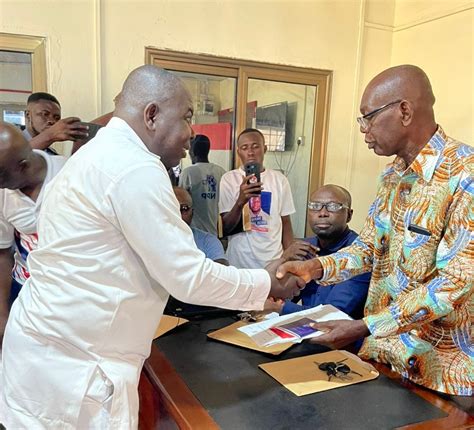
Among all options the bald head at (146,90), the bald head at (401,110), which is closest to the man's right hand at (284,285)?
the bald head at (401,110)

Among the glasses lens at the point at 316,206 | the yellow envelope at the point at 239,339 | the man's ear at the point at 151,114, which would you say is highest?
the man's ear at the point at 151,114

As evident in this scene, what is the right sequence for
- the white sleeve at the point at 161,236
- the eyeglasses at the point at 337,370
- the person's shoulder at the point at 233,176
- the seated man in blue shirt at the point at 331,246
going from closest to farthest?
the white sleeve at the point at 161,236, the eyeglasses at the point at 337,370, the seated man in blue shirt at the point at 331,246, the person's shoulder at the point at 233,176

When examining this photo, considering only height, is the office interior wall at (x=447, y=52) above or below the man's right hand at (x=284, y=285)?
above

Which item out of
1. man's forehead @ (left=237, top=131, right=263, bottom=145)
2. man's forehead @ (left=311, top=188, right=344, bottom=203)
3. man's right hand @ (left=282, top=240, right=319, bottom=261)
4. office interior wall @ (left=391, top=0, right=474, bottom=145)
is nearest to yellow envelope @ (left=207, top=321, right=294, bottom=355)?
man's right hand @ (left=282, top=240, right=319, bottom=261)

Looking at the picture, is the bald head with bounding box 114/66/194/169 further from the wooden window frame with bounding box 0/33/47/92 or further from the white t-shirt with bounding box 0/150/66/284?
the wooden window frame with bounding box 0/33/47/92

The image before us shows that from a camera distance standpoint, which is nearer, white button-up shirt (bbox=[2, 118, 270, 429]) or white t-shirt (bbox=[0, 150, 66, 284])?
white button-up shirt (bbox=[2, 118, 270, 429])

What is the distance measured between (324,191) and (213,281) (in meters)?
1.25

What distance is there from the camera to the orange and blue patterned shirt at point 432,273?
105 cm

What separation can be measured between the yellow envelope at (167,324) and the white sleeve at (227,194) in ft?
4.00

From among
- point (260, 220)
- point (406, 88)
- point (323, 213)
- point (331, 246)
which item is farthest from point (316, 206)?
point (406, 88)

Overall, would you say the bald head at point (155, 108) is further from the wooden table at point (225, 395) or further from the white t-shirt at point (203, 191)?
the white t-shirt at point (203, 191)

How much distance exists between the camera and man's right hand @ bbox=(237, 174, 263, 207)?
249 centimetres

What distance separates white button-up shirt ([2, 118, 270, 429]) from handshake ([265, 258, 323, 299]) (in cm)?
37

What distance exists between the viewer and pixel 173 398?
106 cm
